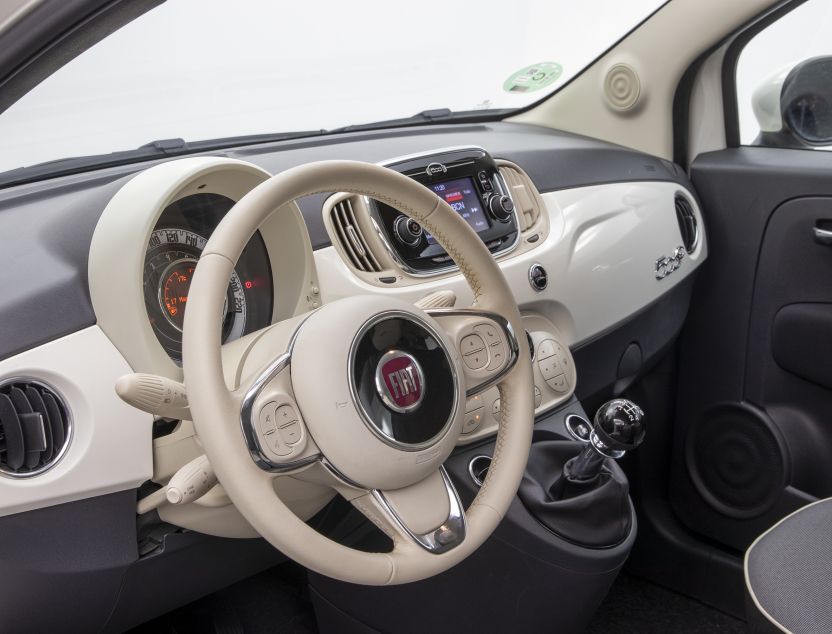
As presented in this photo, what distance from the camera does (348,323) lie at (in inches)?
39.9

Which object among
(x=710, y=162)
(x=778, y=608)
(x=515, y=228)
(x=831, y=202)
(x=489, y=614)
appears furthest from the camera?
(x=710, y=162)

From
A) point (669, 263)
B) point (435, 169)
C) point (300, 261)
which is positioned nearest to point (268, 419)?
point (300, 261)

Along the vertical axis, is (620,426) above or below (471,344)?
below

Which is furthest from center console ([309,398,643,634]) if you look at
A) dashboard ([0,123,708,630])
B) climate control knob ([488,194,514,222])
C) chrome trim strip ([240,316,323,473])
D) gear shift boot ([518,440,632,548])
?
chrome trim strip ([240,316,323,473])

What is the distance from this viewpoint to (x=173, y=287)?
1.22 metres

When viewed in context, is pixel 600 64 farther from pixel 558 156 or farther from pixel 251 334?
pixel 251 334

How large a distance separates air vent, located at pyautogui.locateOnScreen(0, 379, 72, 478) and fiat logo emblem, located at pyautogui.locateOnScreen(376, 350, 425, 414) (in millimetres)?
395

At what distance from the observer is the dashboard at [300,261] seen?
1.09 meters

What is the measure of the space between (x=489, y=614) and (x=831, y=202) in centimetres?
112

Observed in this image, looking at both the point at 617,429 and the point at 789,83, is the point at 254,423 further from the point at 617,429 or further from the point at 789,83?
the point at 789,83

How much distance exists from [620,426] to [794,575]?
33cm

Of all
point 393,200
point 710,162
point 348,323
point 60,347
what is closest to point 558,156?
point 710,162

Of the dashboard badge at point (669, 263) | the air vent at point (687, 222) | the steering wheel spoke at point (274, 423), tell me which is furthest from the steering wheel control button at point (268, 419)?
the air vent at point (687, 222)

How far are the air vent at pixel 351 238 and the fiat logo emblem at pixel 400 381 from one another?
1.52 ft
